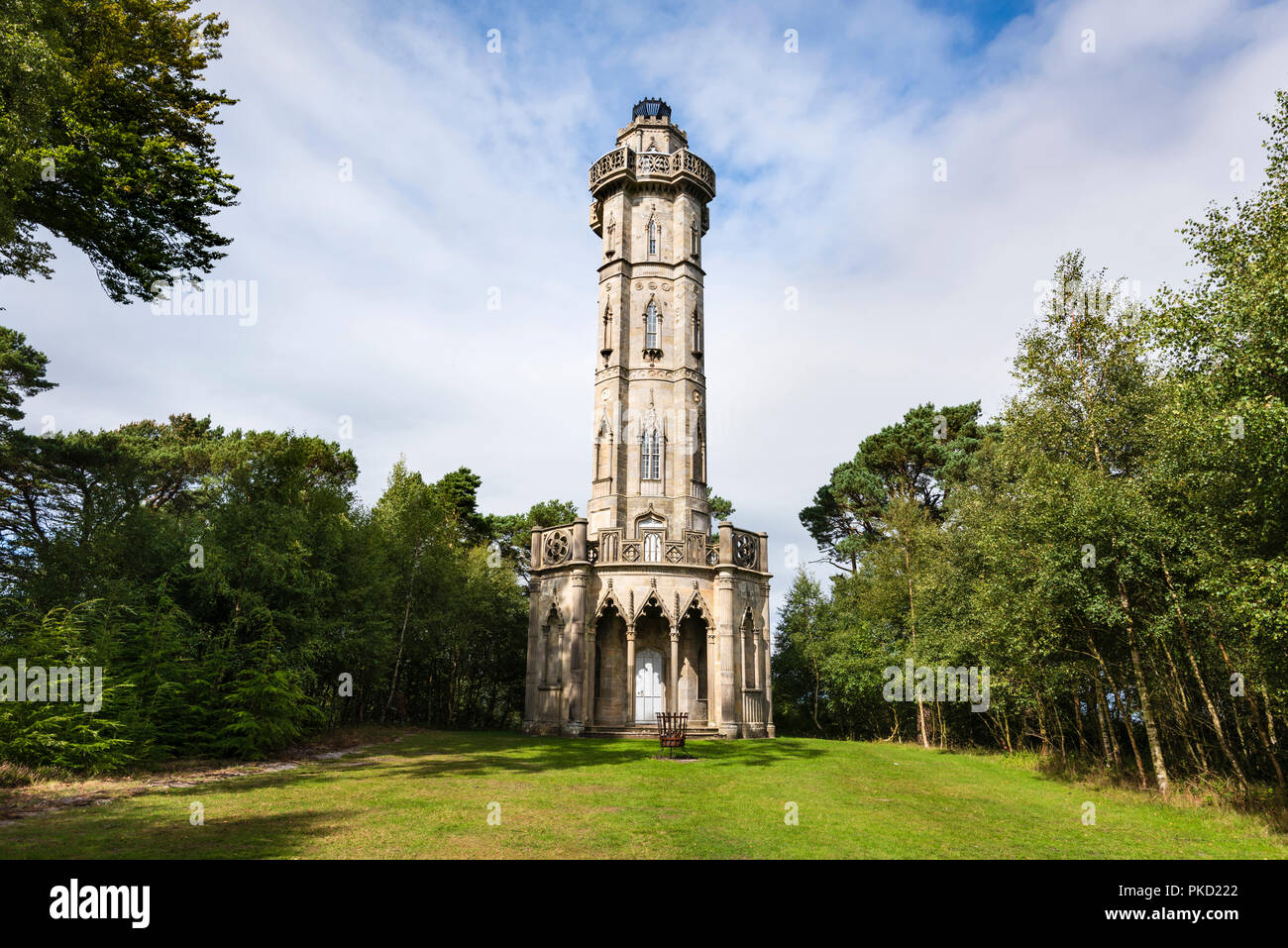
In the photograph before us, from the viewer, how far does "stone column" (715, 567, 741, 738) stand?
2798 centimetres

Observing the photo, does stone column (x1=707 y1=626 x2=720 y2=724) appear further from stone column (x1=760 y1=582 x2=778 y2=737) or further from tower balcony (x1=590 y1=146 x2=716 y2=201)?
tower balcony (x1=590 y1=146 x2=716 y2=201)

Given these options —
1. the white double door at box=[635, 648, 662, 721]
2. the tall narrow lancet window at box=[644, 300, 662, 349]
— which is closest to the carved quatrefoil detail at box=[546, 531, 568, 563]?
the white double door at box=[635, 648, 662, 721]

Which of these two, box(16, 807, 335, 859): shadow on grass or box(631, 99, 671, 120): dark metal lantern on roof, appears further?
box(631, 99, 671, 120): dark metal lantern on roof

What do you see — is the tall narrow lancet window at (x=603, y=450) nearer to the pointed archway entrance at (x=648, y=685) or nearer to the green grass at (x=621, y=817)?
the pointed archway entrance at (x=648, y=685)

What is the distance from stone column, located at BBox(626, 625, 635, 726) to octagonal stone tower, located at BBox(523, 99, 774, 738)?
0.06m

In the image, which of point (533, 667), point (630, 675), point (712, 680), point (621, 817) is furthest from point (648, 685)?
point (621, 817)

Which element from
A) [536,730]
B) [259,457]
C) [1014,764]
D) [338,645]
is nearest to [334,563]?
[338,645]

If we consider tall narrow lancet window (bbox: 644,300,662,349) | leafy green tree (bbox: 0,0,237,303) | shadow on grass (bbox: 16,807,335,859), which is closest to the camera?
shadow on grass (bbox: 16,807,335,859)

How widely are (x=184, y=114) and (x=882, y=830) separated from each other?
22.1 metres

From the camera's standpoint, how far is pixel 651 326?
113ft

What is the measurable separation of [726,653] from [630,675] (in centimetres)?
400

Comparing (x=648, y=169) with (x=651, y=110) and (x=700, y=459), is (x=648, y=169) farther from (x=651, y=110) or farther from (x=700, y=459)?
(x=700, y=459)

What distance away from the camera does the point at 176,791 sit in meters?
12.6

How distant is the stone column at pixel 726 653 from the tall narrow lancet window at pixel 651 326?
10.0 meters
